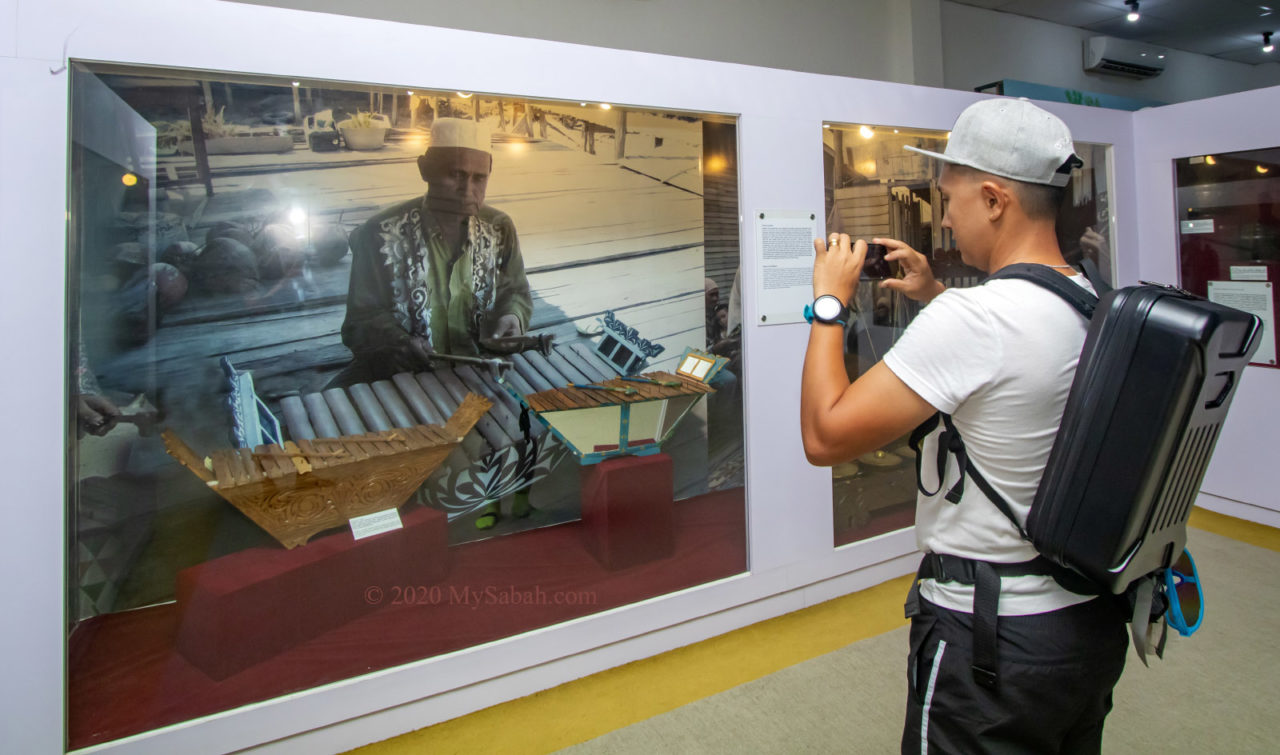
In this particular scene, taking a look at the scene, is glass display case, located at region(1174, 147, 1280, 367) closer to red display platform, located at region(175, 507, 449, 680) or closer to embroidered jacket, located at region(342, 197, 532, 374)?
embroidered jacket, located at region(342, 197, 532, 374)

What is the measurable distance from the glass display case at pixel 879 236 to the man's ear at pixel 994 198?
176 cm

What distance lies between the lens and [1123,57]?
805 centimetres

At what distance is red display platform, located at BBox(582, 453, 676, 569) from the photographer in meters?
2.57

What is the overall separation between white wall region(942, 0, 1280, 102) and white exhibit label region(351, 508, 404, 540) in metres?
6.71

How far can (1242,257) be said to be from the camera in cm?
379

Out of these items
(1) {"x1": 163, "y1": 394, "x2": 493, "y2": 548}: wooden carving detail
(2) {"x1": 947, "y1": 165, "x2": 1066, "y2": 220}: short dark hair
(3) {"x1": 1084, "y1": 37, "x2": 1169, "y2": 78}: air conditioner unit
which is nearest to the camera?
(2) {"x1": 947, "y1": 165, "x2": 1066, "y2": 220}: short dark hair

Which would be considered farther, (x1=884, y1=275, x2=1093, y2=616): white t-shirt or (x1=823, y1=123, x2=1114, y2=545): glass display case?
(x1=823, y1=123, x2=1114, y2=545): glass display case

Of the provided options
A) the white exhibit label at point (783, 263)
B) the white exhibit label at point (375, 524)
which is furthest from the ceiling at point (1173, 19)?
the white exhibit label at point (375, 524)

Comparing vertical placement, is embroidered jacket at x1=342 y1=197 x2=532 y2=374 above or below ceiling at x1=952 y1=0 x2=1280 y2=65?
below

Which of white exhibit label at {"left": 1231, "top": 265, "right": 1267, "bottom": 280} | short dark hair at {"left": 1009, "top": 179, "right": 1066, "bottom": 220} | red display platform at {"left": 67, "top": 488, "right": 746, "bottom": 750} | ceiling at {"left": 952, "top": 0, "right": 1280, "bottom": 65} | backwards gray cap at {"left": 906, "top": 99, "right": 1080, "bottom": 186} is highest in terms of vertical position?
ceiling at {"left": 952, "top": 0, "right": 1280, "bottom": 65}

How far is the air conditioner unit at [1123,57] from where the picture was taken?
7.85 metres

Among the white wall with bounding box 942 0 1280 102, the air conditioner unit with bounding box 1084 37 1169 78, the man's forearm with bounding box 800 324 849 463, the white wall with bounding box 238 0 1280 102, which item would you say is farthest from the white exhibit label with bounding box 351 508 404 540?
the air conditioner unit with bounding box 1084 37 1169 78

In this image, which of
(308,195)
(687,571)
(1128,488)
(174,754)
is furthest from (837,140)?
(174,754)

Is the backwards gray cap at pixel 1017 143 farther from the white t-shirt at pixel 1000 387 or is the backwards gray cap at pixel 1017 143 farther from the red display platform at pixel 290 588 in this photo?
the red display platform at pixel 290 588
